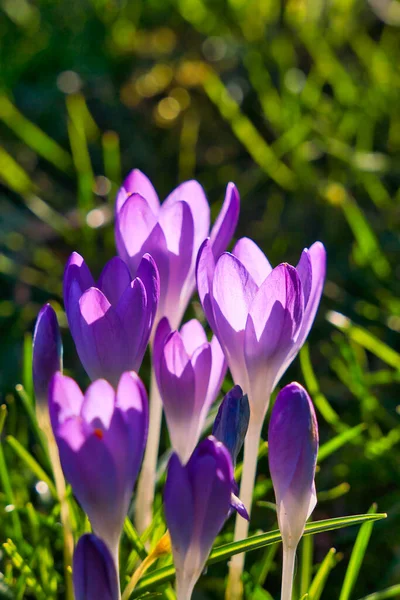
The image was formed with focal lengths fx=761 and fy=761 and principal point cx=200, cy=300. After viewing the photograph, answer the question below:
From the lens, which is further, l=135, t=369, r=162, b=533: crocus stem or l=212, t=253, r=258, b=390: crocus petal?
l=135, t=369, r=162, b=533: crocus stem

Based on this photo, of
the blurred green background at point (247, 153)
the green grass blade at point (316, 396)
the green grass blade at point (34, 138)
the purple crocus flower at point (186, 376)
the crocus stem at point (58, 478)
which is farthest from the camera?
the green grass blade at point (34, 138)

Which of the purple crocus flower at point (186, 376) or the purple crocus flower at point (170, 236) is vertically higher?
the purple crocus flower at point (170, 236)

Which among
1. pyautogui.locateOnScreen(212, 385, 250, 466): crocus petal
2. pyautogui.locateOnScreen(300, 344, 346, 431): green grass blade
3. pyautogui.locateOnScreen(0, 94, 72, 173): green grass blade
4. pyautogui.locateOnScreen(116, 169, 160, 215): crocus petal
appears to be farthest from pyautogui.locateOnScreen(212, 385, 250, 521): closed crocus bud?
pyautogui.locateOnScreen(0, 94, 72, 173): green grass blade

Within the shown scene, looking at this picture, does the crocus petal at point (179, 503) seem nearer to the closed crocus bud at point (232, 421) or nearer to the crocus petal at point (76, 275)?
the closed crocus bud at point (232, 421)

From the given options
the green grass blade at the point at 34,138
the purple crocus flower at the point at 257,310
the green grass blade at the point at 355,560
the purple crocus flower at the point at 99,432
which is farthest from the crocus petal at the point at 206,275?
the green grass blade at the point at 34,138

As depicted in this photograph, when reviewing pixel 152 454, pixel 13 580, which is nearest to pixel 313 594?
pixel 152 454

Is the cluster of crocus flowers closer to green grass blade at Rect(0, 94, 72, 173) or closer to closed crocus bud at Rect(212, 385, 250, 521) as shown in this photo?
closed crocus bud at Rect(212, 385, 250, 521)

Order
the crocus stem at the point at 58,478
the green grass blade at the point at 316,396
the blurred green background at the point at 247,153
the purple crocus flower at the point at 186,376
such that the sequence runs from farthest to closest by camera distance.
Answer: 1. the blurred green background at the point at 247,153
2. the green grass blade at the point at 316,396
3. the crocus stem at the point at 58,478
4. the purple crocus flower at the point at 186,376

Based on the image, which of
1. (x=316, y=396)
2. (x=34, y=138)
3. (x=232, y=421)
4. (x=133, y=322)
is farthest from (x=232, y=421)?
(x=34, y=138)
